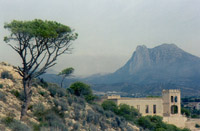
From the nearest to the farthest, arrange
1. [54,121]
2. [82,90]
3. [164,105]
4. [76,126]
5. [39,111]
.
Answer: [54,121]
[39,111]
[76,126]
[82,90]
[164,105]

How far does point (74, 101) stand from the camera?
31.9m

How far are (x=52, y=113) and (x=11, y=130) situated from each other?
774 cm

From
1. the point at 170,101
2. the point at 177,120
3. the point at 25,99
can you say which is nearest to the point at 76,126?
the point at 25,99

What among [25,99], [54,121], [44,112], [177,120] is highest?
[25,99]

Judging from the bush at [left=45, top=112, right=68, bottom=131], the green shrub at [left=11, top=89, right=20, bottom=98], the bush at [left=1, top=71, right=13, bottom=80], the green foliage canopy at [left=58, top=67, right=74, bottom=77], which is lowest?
the bush at [left=45, top=112, right=68, bottom=131]

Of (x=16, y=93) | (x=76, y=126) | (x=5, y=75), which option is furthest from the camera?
(x=5, y=75)

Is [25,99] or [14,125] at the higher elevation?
[25,99]

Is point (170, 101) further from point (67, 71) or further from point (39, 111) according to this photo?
point (39, 111)

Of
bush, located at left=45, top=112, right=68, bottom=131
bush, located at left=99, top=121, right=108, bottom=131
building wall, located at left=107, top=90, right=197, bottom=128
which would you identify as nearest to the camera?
bush, located at left=45, top=112, right=68, bottom=131

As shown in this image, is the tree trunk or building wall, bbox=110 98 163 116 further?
building wall, bbox=110 98 163 116

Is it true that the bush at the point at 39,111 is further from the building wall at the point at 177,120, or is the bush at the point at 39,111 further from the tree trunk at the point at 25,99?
the building wall at the point at 177,120

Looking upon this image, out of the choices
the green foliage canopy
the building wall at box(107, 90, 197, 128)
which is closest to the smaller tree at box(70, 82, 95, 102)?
the building wall at box(107, 90, 197, 128)

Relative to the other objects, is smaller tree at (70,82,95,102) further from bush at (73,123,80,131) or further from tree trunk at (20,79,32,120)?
tree trunk at (20,79,32,120)

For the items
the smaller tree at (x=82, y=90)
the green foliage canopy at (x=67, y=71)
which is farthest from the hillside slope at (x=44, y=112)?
the green foliage canopy at (x=67, y=71)
